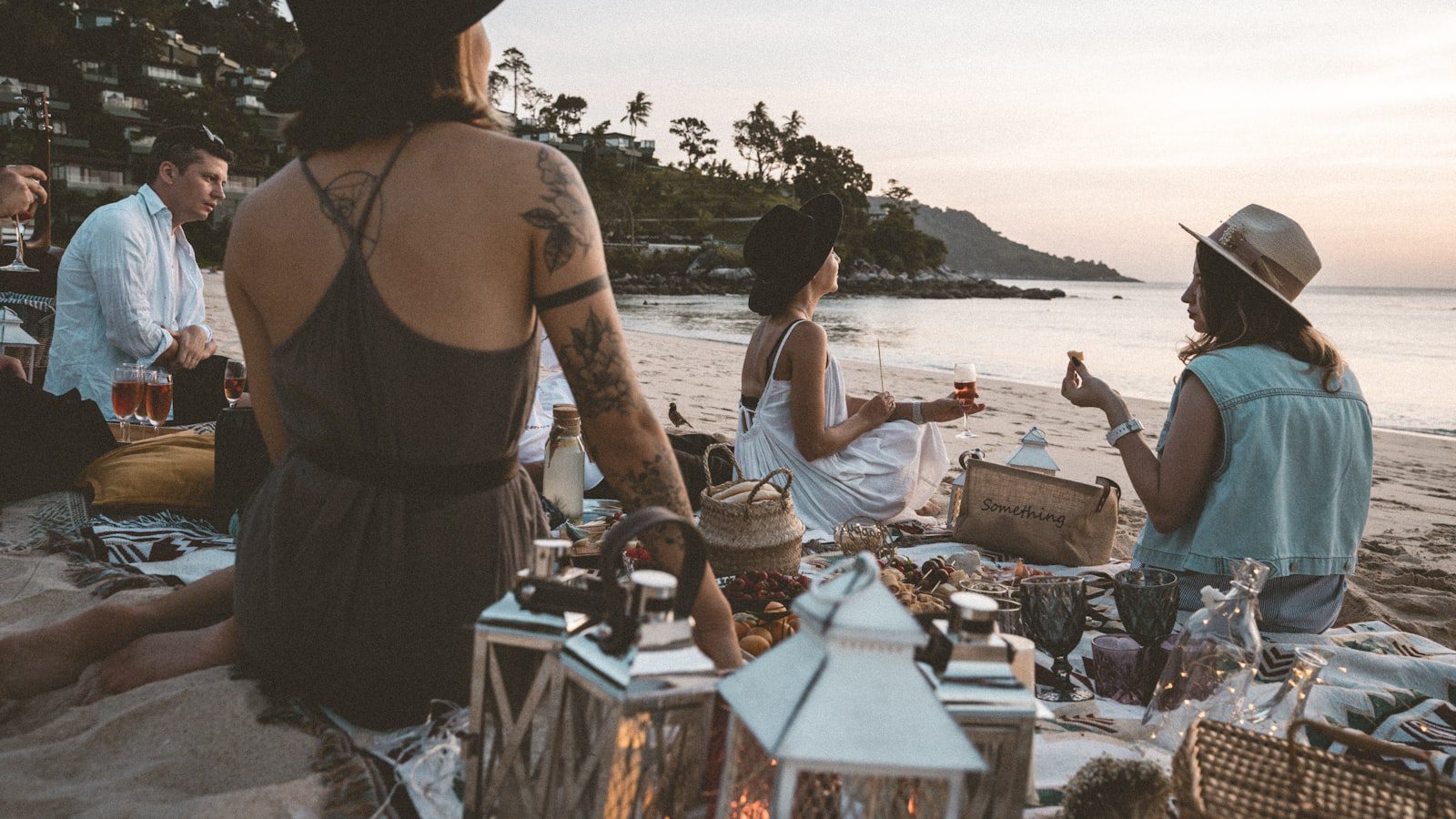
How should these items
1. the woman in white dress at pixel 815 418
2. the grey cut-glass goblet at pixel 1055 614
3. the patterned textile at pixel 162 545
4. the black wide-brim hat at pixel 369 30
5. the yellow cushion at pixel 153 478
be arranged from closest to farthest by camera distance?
the black wide-brim hat at pixel 369 30 < the grey cut-glass goblet at pixel 1055 614 < the patterned textile at pixel 162 545 < the yellow cushion at pixel 153 478 < the woman in white dress at pixel 815 418

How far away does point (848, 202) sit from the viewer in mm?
100188

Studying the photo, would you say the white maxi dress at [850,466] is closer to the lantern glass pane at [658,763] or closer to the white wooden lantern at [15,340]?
the lantern glass pane at [658,763]

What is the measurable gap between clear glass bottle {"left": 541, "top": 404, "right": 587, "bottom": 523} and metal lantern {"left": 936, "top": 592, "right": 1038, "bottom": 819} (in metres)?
3.29

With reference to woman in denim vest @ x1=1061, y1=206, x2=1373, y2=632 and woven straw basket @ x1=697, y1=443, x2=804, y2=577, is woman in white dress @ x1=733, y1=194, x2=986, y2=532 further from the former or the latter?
woman in denim vest @ x1=1061, y1=206, x2=1373, y2=632

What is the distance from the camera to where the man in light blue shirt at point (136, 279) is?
506 cm

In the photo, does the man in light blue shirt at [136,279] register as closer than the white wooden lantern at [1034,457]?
No

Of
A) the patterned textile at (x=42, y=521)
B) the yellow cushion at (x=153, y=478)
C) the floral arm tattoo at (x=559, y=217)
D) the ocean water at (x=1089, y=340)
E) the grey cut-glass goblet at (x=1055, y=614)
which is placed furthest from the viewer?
the ocean water at (x=1089, y=340)

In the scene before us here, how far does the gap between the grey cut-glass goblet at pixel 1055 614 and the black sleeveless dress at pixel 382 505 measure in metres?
1.54

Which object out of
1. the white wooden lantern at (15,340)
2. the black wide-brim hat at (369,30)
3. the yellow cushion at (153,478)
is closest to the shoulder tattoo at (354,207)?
the black wide-brim hat at (369,30)

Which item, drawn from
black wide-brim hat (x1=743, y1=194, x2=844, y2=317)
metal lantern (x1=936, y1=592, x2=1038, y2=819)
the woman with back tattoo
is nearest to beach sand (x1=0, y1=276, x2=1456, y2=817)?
the woman with back tattoo

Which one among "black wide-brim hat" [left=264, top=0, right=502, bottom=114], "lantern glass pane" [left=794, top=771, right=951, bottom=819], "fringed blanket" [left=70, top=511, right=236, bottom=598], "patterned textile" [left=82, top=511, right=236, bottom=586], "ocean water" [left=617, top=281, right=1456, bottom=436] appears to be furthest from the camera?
"ocean water" [left=617, top=281, right=1456, bottom=436]

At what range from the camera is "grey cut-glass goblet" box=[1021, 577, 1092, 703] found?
2689 mm

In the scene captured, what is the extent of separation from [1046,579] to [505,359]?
1.77 m

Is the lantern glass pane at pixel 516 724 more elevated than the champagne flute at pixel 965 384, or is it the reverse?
the champagne flute at pixel 965 384
